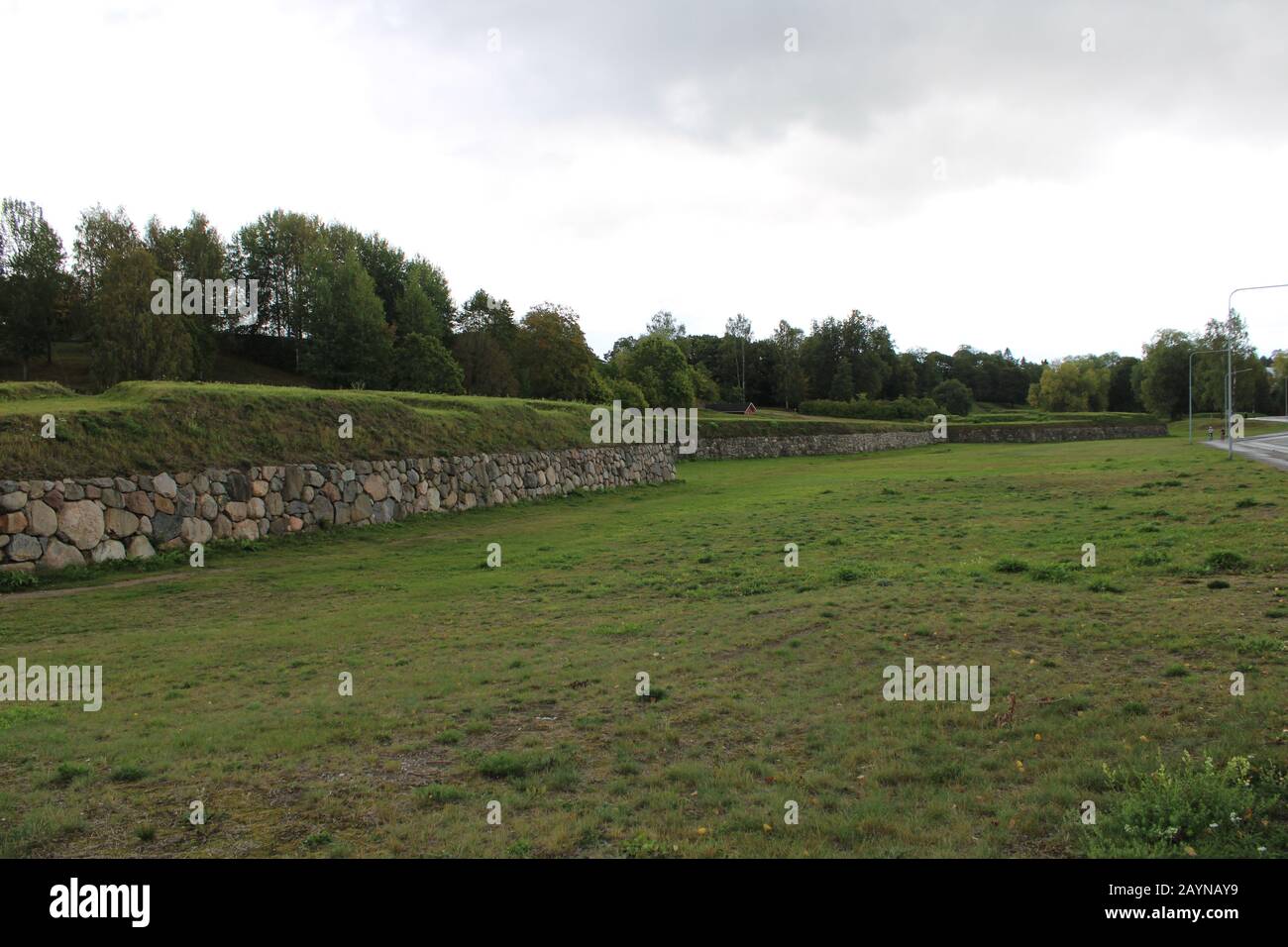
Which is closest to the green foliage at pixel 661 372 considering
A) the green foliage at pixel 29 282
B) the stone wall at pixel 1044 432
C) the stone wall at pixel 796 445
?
the stone wall at pixel 796 445

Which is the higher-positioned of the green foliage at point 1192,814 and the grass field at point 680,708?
the green foliage at point 1192,814

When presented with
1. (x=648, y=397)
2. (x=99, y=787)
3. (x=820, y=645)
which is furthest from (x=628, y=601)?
(x=648, y=397)

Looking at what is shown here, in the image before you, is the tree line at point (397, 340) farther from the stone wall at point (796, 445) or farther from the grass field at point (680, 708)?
the grass field at point (680, 708)

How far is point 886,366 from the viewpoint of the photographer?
352 feet

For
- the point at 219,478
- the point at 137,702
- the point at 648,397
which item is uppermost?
the point at 648,397

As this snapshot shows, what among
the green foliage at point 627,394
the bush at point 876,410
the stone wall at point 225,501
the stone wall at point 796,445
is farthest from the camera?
the bush at point 876,410

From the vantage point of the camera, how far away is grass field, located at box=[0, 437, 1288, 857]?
438 centimetres

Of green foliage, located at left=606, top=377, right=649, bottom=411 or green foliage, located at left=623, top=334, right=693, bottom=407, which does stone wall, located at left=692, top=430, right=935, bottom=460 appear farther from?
green foliage, located at left=623, top=334, right=693, bottom=407

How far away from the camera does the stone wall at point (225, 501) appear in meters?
13.6

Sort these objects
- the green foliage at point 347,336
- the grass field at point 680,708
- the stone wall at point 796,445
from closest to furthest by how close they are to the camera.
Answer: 1. the grass field at point 680,708
2. the stone wall at point 796,445
3. the green foliage at point 347,336

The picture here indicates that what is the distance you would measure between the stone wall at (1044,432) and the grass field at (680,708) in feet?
201

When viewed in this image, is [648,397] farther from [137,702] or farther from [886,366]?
[137,702]
